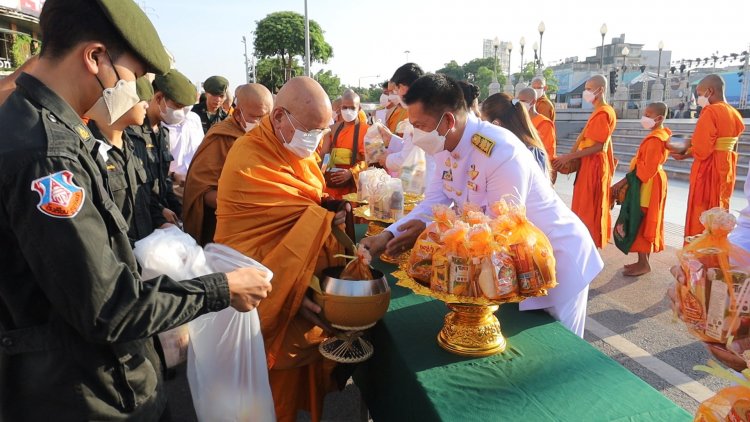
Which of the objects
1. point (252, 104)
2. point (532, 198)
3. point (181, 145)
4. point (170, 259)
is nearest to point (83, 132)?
point (170, 259)

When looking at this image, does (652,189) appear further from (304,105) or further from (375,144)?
(304,105)

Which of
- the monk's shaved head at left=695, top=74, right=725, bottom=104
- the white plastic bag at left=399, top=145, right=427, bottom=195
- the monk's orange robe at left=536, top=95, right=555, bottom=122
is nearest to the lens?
the white plastic bag at left=399, top=145, right=427, bottom=195

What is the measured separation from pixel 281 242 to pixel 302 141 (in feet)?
1.78

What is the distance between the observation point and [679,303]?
128cm

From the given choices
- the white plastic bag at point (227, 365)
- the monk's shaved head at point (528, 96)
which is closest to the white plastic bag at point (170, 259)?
the white plastic bag at point (227, 365)

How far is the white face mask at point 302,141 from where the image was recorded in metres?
2.45

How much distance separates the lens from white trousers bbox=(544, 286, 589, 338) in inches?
85.2

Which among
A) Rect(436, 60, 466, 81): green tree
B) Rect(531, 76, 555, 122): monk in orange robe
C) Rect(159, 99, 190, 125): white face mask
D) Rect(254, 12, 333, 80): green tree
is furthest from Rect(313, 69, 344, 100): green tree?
Rect(159, 99, 190, 125): white face mask

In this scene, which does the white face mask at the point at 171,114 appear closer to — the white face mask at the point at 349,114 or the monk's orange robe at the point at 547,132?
the white face mask at the point at 349,114

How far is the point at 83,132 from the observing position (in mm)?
1214

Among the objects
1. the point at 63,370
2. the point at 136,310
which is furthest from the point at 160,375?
the point at 136,310

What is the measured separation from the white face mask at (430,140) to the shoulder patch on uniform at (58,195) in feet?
5.49

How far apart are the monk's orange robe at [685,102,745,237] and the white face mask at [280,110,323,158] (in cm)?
526

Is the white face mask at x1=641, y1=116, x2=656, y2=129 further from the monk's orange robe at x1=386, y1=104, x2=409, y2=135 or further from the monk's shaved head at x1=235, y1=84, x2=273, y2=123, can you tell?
the monk's shaved head at x1=235, y1=84, x2=273, y2=123
